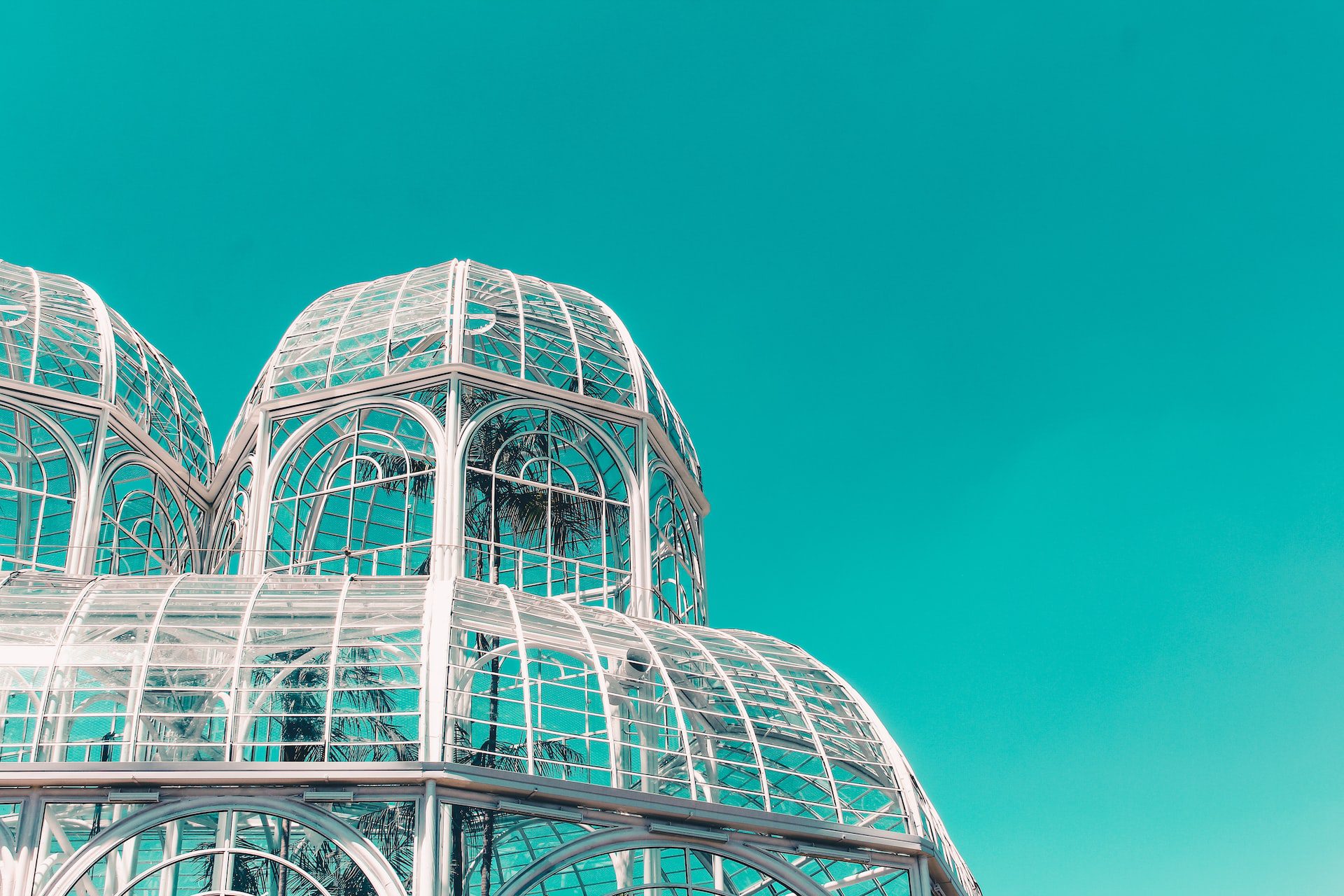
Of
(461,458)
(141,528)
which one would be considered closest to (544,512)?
(461,458)

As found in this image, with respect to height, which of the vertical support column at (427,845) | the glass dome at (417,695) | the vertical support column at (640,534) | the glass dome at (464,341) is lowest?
the vertical support column at (427,845)

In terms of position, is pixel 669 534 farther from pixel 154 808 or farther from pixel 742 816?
pixel 154 808

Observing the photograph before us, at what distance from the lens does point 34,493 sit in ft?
84.3

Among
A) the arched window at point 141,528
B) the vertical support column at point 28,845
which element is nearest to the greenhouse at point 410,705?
the vertical support column at point 28,845

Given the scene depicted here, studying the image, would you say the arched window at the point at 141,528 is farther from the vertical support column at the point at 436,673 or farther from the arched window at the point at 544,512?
the vertical support column at the point at 436,673

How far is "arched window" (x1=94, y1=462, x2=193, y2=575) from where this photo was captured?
87.6 ft

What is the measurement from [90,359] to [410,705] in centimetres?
1397

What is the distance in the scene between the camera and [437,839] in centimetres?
1580

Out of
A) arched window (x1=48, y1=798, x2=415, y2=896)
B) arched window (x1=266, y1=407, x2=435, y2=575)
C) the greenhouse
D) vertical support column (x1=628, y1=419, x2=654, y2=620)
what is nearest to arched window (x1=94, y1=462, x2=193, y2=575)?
the greenhouse

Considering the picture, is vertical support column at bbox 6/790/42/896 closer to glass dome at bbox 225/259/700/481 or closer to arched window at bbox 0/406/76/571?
arched window at bbox 0/406/76/571

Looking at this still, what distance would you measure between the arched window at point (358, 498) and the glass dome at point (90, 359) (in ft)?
12.8

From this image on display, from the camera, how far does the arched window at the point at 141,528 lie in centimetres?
2669

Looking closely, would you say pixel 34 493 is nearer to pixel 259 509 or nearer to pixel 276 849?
pixel 259 509

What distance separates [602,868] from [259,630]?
4.91m
